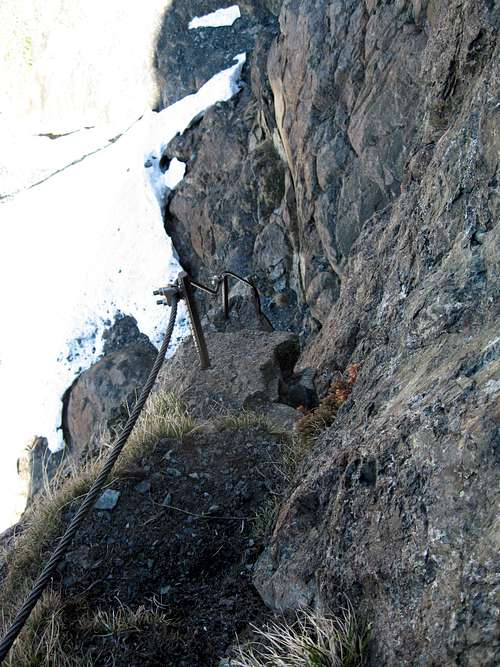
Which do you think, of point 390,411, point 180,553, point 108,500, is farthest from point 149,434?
point 390,411

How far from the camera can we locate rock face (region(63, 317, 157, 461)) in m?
14.3

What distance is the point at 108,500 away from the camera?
Answer: 3.46 meters

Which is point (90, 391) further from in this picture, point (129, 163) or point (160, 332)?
point (129, 163)

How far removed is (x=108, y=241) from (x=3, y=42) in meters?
17.1

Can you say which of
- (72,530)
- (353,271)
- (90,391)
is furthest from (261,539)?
(90,391)

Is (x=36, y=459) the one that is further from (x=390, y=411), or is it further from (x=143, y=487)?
(x=390, y=411)

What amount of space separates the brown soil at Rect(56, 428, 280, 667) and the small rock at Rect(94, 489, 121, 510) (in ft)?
0.11

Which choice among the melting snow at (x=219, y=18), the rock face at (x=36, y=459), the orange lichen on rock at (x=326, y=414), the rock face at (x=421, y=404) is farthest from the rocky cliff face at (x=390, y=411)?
the melting snow at (x=219, y=18)

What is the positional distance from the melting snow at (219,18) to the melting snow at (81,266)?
2.88 m

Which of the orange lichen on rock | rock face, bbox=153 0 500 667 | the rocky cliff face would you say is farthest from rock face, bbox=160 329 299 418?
the orange lichen on rock

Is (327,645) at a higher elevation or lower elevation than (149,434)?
higher

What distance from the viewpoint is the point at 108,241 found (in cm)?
1777

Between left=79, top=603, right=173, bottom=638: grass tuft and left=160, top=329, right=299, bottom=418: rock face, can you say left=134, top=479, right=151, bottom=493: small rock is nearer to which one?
left=79, top=603, right=173, bottom=638: grass tuft

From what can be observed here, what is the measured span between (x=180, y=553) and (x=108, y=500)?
0.59 metres
